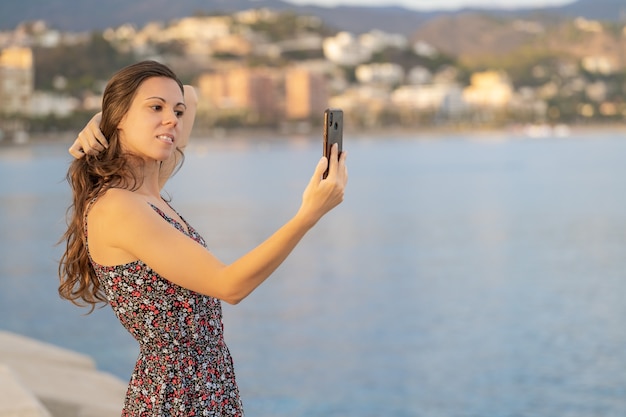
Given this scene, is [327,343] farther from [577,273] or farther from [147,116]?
[147,116]

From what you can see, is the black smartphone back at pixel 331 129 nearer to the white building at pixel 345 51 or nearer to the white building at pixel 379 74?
the white building at pixel 379 74

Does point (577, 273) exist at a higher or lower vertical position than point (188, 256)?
higher

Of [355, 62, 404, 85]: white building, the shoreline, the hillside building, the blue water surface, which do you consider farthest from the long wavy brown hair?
[355, 62, 404, 85]: white building

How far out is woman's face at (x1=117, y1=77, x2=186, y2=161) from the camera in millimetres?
1632

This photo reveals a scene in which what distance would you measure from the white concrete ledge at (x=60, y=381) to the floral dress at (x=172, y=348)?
6.62ft

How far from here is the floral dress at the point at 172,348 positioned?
1607mm

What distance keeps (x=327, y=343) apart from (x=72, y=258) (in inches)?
409

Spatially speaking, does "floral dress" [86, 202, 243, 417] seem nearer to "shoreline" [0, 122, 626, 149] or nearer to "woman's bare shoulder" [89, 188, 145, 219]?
"woman's bare shoulder" [89, 188, 145, 219]

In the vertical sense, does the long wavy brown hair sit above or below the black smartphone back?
above

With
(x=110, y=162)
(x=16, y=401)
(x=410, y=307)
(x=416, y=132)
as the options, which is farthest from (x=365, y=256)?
(x=416, y=132)

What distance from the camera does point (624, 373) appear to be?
1005 centimetres

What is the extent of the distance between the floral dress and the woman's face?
9cm

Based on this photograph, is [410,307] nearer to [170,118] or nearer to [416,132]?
[170,118]

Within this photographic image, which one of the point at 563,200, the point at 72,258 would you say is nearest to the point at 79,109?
the point at 563,200
